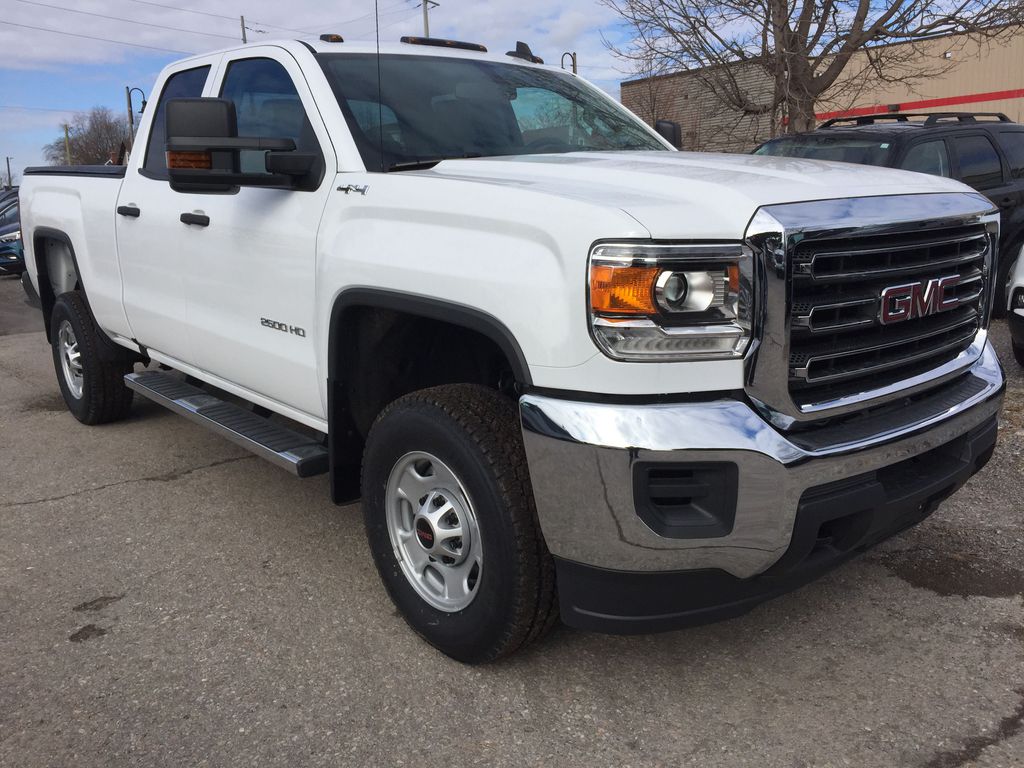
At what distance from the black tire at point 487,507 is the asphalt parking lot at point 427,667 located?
0.17 m

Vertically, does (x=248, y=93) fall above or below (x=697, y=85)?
below

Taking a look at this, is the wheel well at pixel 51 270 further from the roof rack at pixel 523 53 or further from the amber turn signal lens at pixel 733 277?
the amber turn signal lens at pixel 733 277

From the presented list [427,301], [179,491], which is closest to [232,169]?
[427,301]

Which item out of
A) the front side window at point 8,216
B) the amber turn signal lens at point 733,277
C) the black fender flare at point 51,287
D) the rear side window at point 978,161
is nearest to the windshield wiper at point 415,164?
the amber turn signal lens at point 733,277

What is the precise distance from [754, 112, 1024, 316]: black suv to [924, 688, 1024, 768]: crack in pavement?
580cm

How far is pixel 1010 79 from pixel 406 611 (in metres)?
29.8

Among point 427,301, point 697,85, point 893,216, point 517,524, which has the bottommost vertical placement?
point 517,524

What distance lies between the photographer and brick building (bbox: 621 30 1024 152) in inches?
594

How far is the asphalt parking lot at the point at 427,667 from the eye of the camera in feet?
8.30

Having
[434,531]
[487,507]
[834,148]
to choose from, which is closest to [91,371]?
[434,531]

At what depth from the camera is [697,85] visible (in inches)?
625

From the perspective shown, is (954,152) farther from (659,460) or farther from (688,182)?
(659,460)

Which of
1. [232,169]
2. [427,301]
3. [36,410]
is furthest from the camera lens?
[36,410]

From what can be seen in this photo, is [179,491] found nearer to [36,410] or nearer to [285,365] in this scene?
[285,365]
